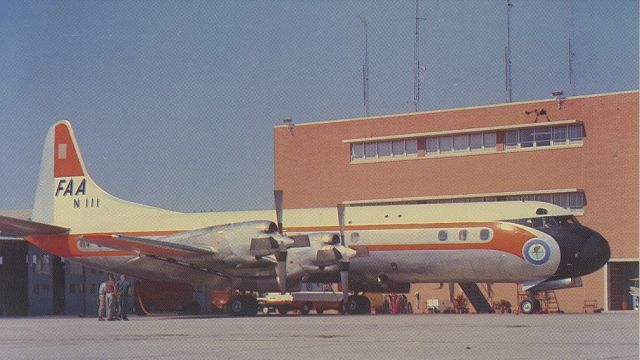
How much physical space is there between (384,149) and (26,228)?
26086 millimetres

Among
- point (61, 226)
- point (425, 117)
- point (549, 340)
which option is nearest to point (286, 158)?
point (425, 117)

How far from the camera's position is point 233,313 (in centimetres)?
4059

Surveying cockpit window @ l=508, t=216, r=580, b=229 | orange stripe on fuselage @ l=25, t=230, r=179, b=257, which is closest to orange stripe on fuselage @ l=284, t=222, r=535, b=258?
cockpit window @ l=508, t=216, r=580, b=229

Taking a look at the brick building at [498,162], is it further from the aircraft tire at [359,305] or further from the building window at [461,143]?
the aircraft tire at [359,305]

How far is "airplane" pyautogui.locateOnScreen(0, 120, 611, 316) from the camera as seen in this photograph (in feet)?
124

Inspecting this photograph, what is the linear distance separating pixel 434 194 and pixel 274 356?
150 feet

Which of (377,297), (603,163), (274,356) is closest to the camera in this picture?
(274,356)

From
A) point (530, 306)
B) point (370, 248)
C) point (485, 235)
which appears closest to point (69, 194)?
point (370, 248)

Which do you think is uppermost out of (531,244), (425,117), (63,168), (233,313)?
(425,117)

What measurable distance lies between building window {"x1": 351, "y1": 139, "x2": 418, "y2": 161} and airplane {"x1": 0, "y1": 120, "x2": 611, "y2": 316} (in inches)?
828

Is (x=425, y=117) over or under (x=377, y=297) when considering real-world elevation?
over

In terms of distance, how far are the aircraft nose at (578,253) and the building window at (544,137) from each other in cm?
1924

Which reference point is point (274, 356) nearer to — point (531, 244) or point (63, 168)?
point (531, 244)

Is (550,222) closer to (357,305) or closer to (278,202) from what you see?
(357,305)
